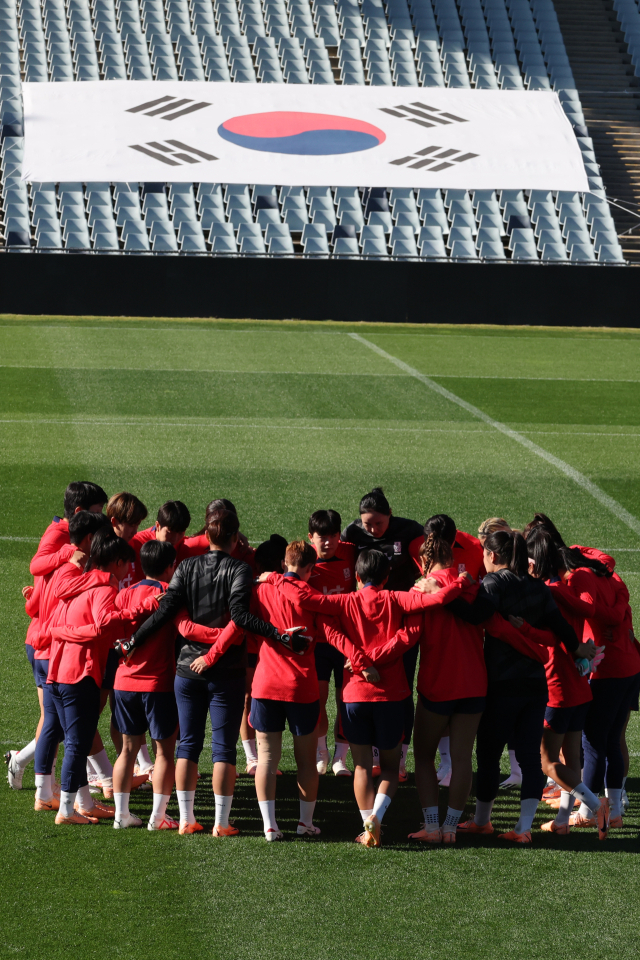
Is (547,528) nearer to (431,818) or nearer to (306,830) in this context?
(431,818)

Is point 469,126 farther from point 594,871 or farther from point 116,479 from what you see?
point 594,871

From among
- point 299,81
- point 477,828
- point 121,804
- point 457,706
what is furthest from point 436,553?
point 299,81

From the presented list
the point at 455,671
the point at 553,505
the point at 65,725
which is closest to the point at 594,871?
the point at 455,671

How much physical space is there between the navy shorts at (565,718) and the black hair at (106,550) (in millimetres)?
2398

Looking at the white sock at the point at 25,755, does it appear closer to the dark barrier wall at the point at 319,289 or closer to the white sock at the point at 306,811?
the white sock at the point at 306,811

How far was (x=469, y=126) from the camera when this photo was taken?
34.0m

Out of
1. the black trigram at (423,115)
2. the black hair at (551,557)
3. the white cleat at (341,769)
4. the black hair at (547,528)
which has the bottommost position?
the white cleat at (341,769)

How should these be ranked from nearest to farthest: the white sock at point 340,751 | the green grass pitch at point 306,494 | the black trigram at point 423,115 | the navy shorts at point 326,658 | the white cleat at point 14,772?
the green grass pitch at point 306,494, the white cleat at point 14,772, the navy shorts at point 326,658, the white sock at point 340,751, the black trigram at point 423,115

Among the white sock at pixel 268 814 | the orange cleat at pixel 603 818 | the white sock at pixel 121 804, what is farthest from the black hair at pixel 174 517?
the orange cleat at pixel 603 818

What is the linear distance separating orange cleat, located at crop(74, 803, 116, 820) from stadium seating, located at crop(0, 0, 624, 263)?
71.5 ft

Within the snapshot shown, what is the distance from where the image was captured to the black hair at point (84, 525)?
6062 mm

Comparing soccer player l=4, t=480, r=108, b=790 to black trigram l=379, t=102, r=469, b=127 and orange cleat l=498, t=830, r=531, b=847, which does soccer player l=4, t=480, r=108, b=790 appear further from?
black trigram l=379, t=102, r=469, b=127

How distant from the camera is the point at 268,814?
18.5ft

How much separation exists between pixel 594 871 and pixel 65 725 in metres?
2.76
